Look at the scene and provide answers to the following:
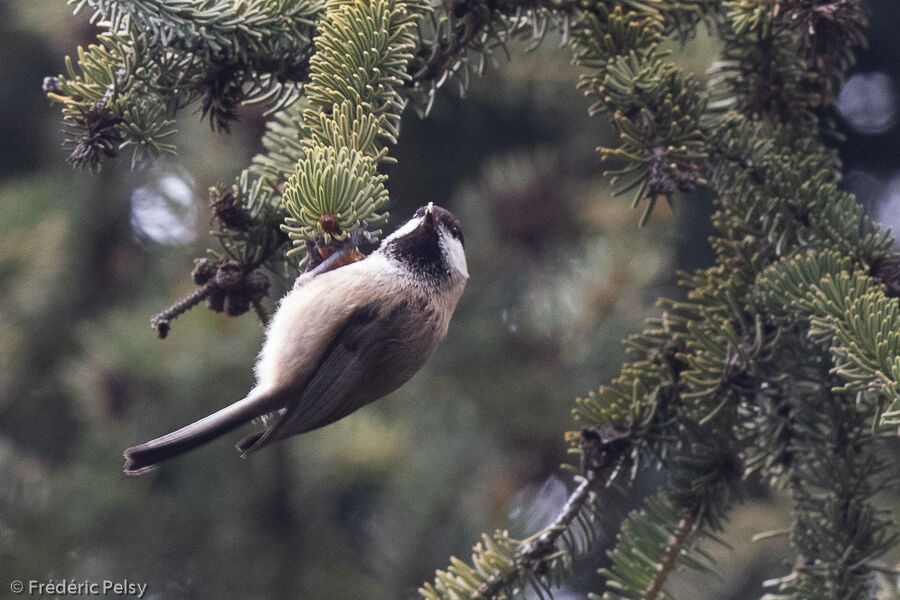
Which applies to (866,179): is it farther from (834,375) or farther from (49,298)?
Result: (49,298)

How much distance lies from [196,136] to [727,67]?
6.98ft

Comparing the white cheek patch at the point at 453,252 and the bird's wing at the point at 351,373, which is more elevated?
the white cheek patch at the point at 453,252

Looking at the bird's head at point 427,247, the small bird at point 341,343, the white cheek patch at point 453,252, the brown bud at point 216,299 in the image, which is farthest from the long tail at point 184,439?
the white cheek patch at point 453,252

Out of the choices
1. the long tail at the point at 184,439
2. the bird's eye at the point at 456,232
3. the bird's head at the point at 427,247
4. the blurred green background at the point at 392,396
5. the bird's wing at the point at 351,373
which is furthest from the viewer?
the blurred green background at the point at 392,396

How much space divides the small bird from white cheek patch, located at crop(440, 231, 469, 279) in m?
0.10

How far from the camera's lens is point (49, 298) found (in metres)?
2.97

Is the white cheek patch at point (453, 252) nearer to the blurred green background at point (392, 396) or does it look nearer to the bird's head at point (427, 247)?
the bird's head at point (427, 247)

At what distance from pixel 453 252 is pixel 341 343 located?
0.42 meters

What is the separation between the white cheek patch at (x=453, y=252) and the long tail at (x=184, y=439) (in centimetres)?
62

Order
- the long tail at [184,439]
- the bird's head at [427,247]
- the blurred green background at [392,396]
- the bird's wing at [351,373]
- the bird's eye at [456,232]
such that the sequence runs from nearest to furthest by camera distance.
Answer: the long tail at [184,439]
the bird's wing at [351,373]
the bird's head at [427,247]
the bird's eye at [456,232]
the blurred green background at [392,396]

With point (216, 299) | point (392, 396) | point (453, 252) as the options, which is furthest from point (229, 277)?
point (392, 396)

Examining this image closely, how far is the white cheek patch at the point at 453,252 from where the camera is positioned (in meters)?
1.86

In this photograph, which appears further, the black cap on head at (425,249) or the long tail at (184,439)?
the black cap on head at (425,249)

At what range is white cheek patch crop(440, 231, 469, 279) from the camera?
186cm
